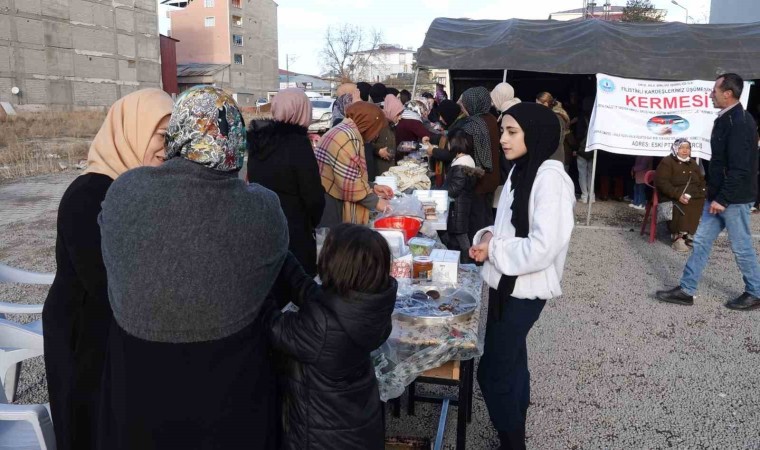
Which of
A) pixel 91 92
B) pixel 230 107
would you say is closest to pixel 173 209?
pixel 230 107

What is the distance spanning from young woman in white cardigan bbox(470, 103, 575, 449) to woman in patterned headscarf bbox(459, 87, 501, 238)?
9.32 ft

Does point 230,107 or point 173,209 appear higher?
point 230,107

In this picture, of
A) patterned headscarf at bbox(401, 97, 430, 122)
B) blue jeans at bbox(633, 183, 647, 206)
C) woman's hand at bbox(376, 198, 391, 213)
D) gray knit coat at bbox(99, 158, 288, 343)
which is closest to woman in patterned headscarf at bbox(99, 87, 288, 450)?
gray knit coat at bbox(99, 158, 288, 343)

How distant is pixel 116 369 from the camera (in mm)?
1625

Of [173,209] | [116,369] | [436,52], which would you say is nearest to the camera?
[173,209]

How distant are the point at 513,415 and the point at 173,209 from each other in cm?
195

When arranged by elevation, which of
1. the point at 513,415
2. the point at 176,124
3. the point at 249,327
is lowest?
the point at 513,415

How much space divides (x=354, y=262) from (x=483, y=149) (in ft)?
13.2

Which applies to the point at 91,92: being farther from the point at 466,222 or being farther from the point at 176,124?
the point at 176,124

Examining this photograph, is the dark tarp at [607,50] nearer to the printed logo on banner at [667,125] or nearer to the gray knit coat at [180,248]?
the printed logo on banner at [667,125]

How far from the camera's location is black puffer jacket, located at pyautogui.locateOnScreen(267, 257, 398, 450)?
5.84 feet

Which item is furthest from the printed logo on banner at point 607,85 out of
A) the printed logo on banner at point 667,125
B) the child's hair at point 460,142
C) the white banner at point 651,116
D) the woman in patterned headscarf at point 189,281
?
the woman in patterned headscarf at point 189,281

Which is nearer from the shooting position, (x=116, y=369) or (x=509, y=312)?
(x=116, y=369)

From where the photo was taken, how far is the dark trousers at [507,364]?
2.64m
